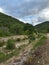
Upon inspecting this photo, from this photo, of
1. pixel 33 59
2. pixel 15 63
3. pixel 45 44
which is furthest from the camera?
pixel 45 44

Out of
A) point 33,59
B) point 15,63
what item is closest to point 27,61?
point 33,59

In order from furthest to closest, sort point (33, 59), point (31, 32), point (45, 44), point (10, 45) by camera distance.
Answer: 1. point (31, 32)
2. point (10, 45)
3. point (45, 44)
4. point (33, 59)

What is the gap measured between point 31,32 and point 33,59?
2264cm

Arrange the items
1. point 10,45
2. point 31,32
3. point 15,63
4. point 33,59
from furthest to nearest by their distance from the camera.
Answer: point 31,32 → point 10,45 → point 15,63 → point 33,59

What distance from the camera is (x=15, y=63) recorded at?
16.5 m

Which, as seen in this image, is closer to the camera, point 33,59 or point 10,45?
point 33,59

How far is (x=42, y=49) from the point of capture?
16.9 m

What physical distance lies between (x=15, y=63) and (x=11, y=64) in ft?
1.19

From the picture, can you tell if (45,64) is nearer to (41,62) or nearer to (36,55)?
(41,62)

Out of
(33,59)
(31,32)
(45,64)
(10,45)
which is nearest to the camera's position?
(45,64)

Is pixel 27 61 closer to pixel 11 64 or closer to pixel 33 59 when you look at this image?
pixel 33 59

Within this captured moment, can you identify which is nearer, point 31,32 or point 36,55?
point 36,55

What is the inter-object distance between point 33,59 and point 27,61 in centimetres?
36

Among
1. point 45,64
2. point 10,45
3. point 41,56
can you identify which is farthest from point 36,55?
point 10,45
